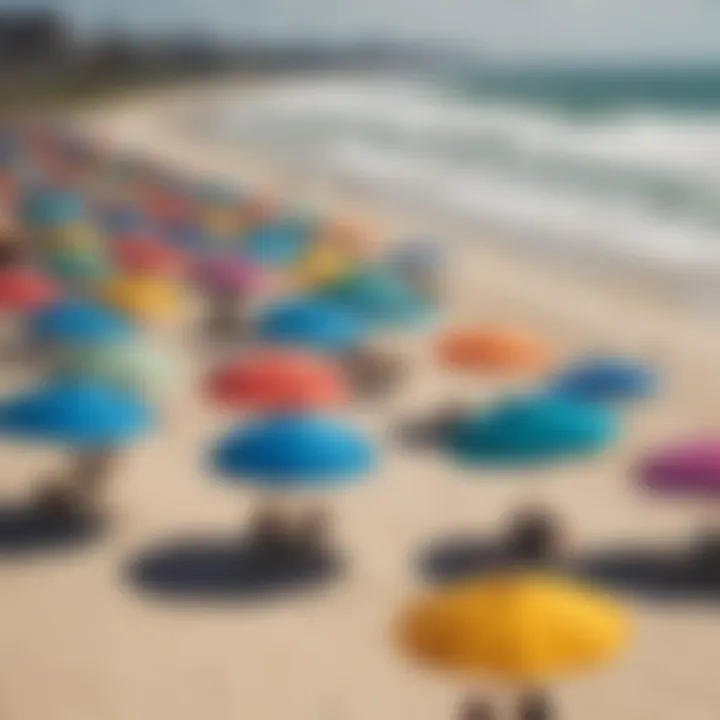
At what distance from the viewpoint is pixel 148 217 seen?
28.7 metres

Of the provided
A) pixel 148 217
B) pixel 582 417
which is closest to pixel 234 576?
pixel 582 417

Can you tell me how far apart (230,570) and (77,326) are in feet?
12.1

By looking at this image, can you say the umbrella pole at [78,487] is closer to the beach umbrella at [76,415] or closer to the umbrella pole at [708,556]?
the beach umbrella at [76,415]

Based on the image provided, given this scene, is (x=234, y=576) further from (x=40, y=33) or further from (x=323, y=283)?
(x=40, y=33)

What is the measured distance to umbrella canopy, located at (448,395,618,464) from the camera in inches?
413

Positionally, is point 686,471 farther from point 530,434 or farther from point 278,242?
point 278,242

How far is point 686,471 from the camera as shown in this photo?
33.1 feet

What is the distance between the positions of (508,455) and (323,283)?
8.00 meters

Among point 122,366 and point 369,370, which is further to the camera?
point 369,370

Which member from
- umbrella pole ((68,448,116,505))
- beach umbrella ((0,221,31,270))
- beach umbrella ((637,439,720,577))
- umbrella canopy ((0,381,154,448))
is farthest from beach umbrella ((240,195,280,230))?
beach umbrella ((637,439,720,577))

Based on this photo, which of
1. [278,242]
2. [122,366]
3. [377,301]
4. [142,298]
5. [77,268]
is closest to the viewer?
[122,366]

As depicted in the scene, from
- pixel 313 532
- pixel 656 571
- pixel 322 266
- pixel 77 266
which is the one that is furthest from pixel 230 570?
pixel 322 266

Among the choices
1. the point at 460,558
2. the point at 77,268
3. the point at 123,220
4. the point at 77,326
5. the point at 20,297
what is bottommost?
the point at 460,558

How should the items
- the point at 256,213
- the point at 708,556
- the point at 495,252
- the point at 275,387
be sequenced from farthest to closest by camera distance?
the point at 256,213
the point at 495,252
the point at 275,387
the point at 708,556
